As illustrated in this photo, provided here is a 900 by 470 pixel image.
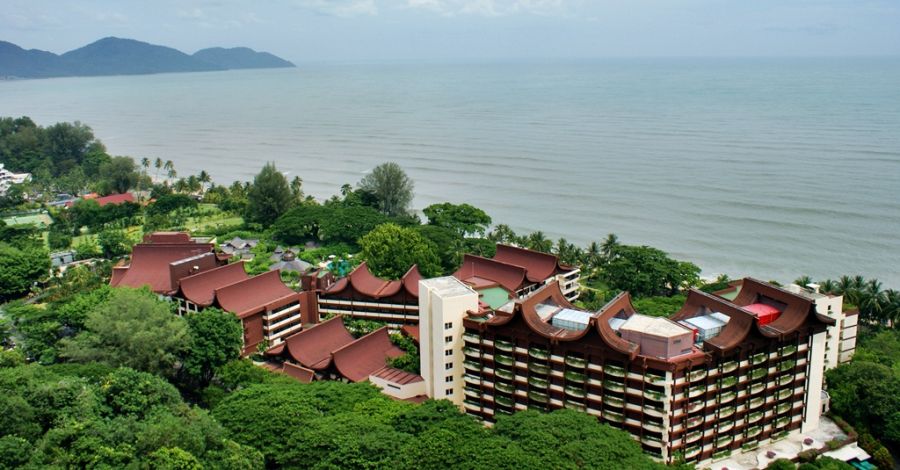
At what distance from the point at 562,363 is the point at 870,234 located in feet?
116

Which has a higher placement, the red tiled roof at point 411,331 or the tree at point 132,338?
the tree at point 132,338

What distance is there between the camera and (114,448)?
19.4 meters

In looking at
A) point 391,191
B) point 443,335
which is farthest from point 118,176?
point 443,335

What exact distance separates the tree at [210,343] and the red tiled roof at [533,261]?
48.2 feet

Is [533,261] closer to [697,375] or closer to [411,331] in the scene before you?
[411,331]

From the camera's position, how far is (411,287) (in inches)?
1325

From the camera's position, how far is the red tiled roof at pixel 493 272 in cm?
3597

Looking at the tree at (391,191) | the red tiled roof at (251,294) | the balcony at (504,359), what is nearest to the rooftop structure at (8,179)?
the tree at (391,191)

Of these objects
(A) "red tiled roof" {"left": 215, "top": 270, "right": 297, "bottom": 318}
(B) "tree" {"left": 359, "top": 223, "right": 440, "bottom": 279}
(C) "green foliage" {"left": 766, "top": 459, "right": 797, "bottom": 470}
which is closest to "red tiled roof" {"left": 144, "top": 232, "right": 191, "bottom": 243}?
(A) "red tiled roof" {"left": 215, "top": 270, "right": 297, "bottom": 318}

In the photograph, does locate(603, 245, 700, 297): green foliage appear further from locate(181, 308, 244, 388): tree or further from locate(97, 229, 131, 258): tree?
locate(97, 229, 131, 258): tree

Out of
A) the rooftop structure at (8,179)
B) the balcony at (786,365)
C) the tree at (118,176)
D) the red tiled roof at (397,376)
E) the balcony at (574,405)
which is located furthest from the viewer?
the rooftop structure at (8,179)

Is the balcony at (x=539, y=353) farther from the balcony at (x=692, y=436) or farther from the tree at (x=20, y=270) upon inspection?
the tree at (x=20, y=270)

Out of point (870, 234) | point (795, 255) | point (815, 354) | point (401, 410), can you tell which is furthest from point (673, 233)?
point (401, 410)

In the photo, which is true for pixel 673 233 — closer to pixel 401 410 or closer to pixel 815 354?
pixel 815 354
